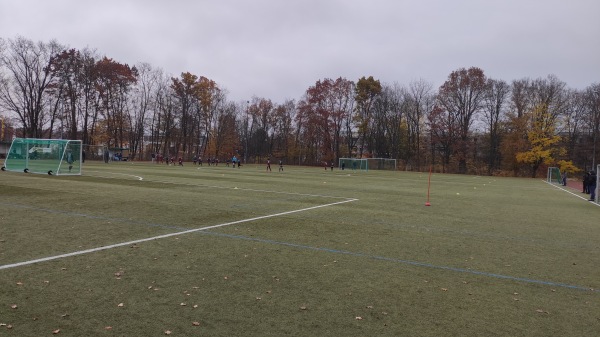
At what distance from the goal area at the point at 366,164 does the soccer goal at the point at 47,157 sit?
43.3 meters

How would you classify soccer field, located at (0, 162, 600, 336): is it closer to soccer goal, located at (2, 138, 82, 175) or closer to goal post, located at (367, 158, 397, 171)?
soccer goal, located at (2, 138, 82, 175)

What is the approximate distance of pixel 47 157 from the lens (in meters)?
26.2

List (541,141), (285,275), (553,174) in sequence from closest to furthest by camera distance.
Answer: (285,275)
(553,174)
(541,141)

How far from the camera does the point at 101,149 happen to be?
5525cm

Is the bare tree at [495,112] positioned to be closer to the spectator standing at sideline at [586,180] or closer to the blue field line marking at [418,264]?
the spectator standing at sideline at [586,180]

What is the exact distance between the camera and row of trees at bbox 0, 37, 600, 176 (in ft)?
196

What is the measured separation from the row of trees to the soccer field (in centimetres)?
5704

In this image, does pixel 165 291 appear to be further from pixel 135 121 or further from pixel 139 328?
pixel 135 121

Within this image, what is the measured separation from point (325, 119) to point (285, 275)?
73.5m

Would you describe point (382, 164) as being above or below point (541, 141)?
below

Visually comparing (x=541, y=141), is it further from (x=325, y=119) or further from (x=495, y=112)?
(x=325, y=119)

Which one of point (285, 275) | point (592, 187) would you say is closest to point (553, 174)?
point (592, 187)

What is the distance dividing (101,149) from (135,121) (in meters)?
18.9

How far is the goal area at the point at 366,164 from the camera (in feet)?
212
